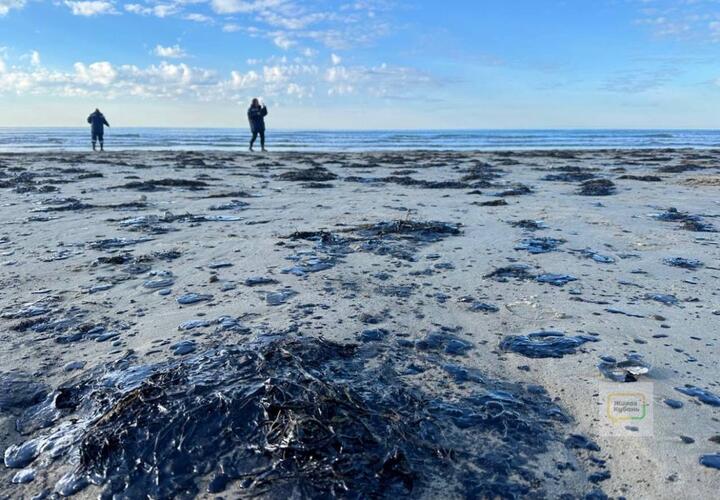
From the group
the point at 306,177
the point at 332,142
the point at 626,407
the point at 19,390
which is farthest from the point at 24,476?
the point at 332,142

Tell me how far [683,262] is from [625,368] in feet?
7.98

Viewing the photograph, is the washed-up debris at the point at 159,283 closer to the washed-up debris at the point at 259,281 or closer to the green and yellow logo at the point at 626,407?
the washed-up debris at the point at 259,281

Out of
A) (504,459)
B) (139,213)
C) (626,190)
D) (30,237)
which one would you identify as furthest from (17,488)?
A: (626,190)

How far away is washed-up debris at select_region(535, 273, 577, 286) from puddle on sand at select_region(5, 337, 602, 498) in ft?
5.60

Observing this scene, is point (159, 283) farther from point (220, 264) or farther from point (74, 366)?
point (74, 366)

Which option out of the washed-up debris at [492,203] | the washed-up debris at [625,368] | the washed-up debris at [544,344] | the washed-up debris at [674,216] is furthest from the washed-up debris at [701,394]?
the washed-up debris at [492,203]

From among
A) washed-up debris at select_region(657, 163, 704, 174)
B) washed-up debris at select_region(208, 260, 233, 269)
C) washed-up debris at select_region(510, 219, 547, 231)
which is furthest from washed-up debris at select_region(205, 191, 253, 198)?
washed-up debris at select_region(657, 163, 704, 174)

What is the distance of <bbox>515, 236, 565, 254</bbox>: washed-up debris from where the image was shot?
201 inches

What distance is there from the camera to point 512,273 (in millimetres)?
4348

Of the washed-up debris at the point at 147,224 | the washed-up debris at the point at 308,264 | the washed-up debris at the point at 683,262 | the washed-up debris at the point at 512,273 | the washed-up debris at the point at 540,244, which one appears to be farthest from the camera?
the washed-up debris at the point at 147,224

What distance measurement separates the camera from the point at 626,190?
9.72 meters

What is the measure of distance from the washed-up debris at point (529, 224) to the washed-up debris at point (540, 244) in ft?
1.59

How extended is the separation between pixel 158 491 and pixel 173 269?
2828 mm

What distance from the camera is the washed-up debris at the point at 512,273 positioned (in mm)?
4240
